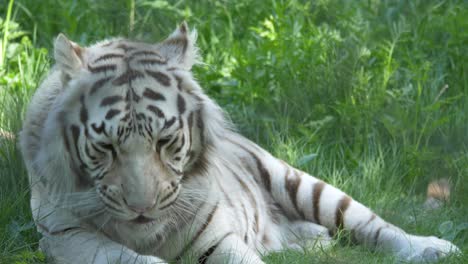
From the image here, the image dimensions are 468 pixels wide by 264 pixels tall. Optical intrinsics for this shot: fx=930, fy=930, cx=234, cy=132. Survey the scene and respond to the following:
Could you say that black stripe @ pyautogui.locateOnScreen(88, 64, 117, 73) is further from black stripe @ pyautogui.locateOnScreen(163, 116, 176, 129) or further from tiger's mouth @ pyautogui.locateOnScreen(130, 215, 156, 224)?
tiger's mouth @ pyautogui.locateOnScreen(130, 215, 156, 224)

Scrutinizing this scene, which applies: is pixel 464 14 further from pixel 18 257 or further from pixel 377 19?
pixel 18 257

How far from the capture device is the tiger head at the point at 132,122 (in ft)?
13.5

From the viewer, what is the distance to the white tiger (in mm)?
4137

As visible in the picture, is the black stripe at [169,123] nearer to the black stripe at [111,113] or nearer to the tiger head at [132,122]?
the tiger head at [132,122]

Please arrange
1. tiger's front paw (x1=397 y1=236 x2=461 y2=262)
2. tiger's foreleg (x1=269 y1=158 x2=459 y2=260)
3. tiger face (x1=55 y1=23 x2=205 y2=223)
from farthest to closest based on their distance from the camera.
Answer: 1. tiger's foreleg (x1=269 y1=158 x2=459 y2=260)
2. tiger's front paw (x1=397 y1=236 x2=461 y2=262)
3. tiger face (x1=55 y1=23 x2=205 y2=223)

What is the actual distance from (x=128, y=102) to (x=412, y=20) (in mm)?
4233

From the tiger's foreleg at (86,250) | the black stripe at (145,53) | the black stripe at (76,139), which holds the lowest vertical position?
the tiger's foreleg at (86,250)

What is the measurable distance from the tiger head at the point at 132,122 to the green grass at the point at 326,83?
76cm

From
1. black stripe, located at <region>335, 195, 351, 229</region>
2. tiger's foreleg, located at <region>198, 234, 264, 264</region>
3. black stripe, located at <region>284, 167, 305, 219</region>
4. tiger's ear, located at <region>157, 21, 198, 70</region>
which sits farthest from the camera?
black stripe, located at <region>284, 167, 305, 219</region>

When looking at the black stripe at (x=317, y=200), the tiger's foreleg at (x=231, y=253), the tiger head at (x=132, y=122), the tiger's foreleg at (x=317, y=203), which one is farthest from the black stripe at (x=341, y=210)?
the tiger head at (x=132, y=122)

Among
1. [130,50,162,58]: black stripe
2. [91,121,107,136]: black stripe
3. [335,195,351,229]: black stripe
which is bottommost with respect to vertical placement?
[335,195,351,229]: black stripe

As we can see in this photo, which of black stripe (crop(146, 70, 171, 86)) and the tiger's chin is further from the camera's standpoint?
black stripe (crop(146, 70, 171, 86))

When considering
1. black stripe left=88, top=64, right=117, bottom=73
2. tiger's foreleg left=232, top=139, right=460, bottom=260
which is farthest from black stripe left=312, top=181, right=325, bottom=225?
black stripe left=88, top=64, right=117, bottom=73

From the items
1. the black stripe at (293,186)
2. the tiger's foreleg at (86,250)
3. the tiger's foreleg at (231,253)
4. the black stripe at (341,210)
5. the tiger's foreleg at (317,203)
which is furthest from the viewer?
the black stripe at (293,186)
